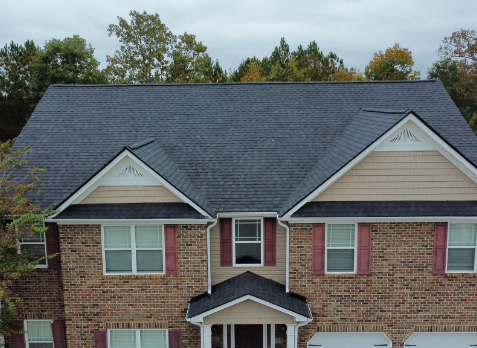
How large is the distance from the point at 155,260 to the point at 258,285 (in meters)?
3.09

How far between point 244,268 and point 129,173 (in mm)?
4479

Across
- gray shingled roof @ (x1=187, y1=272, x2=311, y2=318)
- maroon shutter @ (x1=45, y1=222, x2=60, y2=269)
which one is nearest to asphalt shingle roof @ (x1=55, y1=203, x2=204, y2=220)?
maroon shutter @ (x1=45, y1=222, x2=60, y2=269)

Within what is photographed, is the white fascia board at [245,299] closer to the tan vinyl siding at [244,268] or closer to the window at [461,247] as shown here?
the tan vinyl siding at [244,268]

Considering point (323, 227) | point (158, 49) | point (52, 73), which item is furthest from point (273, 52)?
point (323, 227)

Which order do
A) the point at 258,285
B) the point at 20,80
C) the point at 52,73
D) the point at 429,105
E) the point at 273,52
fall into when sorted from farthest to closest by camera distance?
the point at 273,52
the point at 20,80
the point at 52,73
the point at 429,105
the point at 258,285

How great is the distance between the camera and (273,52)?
172 feet

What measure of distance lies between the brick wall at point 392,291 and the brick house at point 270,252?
3cm

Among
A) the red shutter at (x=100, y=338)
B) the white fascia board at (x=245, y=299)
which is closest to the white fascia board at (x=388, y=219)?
the white fascia board at (x=245, y=299)

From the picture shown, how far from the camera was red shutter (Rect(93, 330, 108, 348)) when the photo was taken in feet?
38.5

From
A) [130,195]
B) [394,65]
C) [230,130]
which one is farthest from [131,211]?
[394,65]

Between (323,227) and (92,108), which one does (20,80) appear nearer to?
(92,108)

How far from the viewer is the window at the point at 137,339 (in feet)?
39.2

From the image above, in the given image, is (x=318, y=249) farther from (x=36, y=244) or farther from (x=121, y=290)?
(x=36, y=244)

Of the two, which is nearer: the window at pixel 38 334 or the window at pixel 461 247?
the window at pixel 461 247
